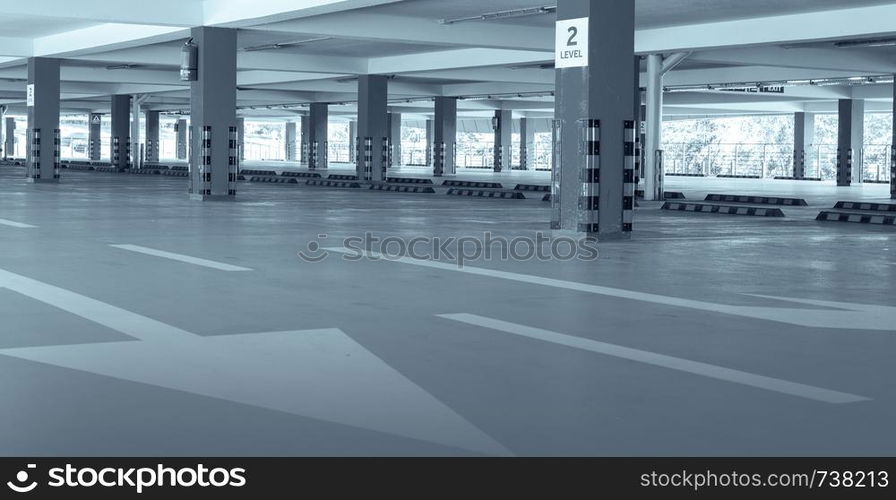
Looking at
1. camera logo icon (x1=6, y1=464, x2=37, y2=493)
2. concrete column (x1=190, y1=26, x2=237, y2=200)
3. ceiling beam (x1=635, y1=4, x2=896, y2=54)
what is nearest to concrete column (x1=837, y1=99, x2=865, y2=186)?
ceiling beam (x1=635, y1=4, x2=896, y2=54)

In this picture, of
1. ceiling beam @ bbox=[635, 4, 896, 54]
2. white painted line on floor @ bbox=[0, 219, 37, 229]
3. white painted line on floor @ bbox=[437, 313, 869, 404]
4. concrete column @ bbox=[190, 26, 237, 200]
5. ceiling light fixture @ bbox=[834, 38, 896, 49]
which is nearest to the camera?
white painted line on floor @ bbox=[437, 313, 869, 404]

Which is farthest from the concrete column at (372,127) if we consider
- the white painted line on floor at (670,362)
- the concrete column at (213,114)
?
the white painted line on floor at (670,362)

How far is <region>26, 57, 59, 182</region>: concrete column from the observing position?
37037 millimetres

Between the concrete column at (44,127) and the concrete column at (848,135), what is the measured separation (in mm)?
29124

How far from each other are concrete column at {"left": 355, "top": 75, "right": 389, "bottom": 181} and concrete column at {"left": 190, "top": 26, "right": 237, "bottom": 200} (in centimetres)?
1305

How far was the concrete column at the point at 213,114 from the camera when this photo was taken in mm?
26984

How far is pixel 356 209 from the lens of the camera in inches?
944

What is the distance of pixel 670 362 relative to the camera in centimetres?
660

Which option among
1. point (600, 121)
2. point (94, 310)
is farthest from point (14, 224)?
point (94, 310)

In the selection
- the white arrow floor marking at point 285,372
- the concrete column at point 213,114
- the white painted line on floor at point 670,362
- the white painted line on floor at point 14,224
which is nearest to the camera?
the white arrow floor marking at point 285,372

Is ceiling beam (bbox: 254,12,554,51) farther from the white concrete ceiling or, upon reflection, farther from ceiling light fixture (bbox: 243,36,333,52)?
ceiling light fixture (bbox: 243,36,333,52)

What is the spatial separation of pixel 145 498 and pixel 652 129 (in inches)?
1046

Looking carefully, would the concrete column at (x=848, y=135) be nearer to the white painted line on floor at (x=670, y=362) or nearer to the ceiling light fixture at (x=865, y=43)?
the ceiling light fixture at (x=865, y=43)

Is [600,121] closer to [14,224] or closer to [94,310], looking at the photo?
[14,224]
